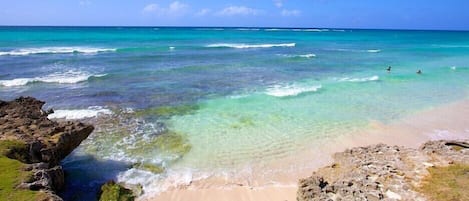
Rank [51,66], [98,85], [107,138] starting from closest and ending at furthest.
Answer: [107,138], [98,85], [51,66]

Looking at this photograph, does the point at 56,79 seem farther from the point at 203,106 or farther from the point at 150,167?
the point at 150,167

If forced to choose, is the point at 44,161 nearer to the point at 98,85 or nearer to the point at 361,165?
the point at 361,165

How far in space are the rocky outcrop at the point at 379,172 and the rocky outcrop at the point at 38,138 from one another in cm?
500

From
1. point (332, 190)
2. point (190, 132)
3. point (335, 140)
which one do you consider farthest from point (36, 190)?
point (335, 140)

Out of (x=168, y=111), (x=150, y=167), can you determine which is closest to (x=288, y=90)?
(x=168, y=111)

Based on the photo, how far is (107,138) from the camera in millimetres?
12531

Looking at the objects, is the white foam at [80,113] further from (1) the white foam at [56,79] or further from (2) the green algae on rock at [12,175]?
(1) the white foam at [56,79]

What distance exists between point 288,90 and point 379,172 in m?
12.7

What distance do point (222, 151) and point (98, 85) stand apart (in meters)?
12.7

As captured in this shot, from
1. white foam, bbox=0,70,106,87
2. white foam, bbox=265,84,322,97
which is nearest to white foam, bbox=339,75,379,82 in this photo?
white foam, bbox=265,84,322,97

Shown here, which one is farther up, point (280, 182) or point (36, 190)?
point (36, 190)

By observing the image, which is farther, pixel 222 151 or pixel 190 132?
pixel 190 132

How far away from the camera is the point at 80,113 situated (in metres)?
15.4

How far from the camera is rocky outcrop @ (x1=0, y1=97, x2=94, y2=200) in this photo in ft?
22.9
